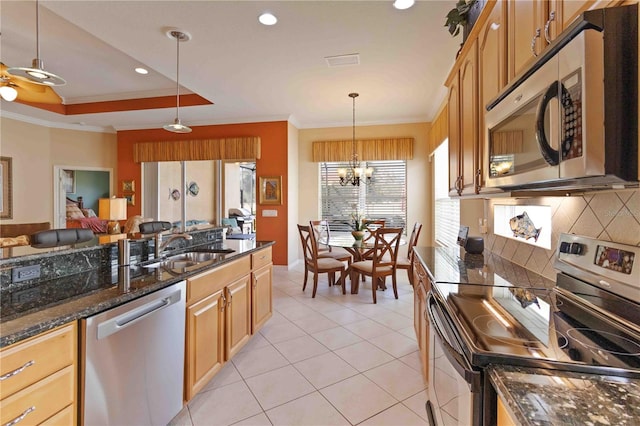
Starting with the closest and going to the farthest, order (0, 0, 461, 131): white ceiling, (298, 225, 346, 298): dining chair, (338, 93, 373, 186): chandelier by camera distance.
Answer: (0, 0, 461, 131): white ceiling, (298, 225, 346, 298): dining chair, (338, 93, 373, 186): chandelier

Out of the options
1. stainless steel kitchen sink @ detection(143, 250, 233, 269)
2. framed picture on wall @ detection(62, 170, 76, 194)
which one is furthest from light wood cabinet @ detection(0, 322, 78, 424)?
framed picture on wall @ detection(62, 170, 76, 194)

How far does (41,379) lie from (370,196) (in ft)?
17.9

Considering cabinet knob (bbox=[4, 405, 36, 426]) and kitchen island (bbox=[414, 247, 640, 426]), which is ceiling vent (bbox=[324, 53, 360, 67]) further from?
cabinet knob (bbox=[4, 405, 36, 426])

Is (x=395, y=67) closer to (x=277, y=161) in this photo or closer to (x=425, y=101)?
(x=425, y=101)

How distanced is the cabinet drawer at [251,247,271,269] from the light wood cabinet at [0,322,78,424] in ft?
4.89

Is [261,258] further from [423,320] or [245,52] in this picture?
[245,52]

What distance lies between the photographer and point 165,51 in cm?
313

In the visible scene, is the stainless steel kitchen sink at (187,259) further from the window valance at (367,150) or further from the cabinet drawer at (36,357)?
the window valance at (367,150)

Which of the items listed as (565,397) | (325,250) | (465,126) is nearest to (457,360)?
(565,397)

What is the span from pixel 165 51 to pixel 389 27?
7.70 ft

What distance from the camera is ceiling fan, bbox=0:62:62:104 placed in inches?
114

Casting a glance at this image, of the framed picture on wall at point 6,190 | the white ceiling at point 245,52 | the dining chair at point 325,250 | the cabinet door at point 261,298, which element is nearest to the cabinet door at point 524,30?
the white ceiling at point 245,52

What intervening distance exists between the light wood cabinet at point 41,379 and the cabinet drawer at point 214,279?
0.65 metres

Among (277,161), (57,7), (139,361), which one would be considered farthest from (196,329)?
(277,161)
